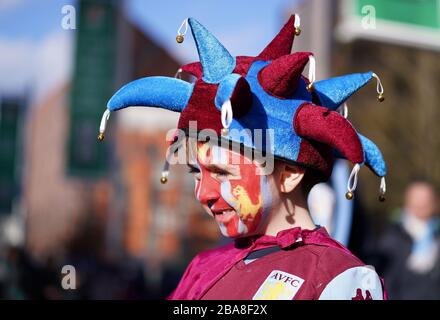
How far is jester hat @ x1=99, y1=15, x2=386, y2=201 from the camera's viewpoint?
2.38 meters

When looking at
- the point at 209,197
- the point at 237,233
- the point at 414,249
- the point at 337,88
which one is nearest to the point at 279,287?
the point at 237,233

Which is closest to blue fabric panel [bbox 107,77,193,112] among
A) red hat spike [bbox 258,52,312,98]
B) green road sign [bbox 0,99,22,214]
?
red hat spike [bbox 258,52,312,98]

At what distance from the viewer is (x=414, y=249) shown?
19.7ft

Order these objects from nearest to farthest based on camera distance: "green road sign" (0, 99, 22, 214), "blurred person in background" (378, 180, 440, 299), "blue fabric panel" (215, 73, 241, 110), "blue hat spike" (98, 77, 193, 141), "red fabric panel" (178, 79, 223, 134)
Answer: "blue fabric panel" (215, 73, 241, 110)
"red fabric panel" (178, 79, 223, 134)
"blue hat spike" (98, 77, 193, 141)
"blurred person in background" (378, 180, 440, 299)
"green road sign" (0, 99, 22, 214)

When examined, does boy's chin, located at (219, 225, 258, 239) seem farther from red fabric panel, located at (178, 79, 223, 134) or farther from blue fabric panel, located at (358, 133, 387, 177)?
blue fabric panel, located at (358, 133, 387, 177)

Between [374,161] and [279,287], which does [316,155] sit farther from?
[279,287]

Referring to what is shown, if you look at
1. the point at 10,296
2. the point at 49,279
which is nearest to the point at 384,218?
the point at 49,279

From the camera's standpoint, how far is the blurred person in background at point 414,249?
5.79 metres

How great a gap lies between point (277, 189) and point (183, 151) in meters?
0.32

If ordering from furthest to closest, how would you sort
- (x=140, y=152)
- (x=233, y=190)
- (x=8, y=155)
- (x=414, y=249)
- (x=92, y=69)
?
(x=140, y=152) < (x=8, y=155) < (x=92, y=69) < (x=414, y=249) < (x=233, y=190)

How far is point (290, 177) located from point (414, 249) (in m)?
3.71

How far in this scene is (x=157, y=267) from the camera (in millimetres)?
36781

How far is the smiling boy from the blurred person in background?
3.28 metres
